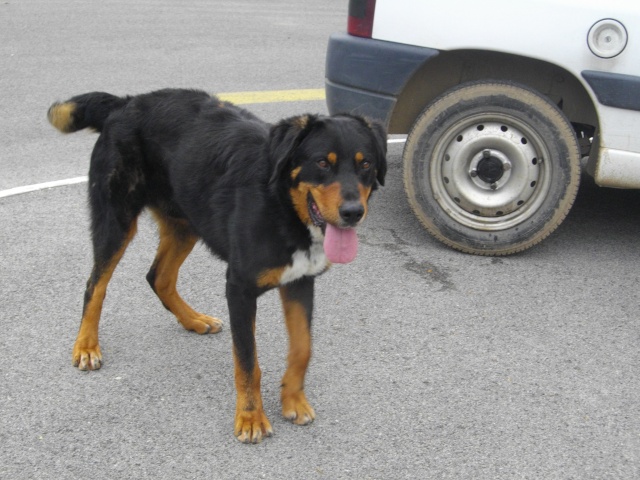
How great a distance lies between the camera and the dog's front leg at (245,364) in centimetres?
371

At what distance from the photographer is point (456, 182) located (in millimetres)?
5570

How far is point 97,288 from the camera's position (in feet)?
14.1

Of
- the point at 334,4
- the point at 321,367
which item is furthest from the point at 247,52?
the point at 321,367

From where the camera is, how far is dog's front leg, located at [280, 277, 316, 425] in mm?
3848

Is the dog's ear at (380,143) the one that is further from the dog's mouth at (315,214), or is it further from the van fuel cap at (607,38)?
the van fuel cap at (607,38)

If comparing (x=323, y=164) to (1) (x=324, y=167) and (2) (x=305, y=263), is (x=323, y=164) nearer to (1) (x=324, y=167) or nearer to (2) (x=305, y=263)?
A: (1) (x=324, y=167)

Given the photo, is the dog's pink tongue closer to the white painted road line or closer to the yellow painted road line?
the white painted road line

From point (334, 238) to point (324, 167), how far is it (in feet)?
0.98

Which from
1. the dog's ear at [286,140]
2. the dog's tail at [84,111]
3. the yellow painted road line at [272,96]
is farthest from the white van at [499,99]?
the yellow painted road line at [272,96]

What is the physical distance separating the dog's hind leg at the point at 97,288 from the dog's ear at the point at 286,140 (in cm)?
99

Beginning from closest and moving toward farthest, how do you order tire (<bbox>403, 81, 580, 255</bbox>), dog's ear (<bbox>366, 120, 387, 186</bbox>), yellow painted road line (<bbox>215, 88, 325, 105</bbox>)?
1. dog's ear (<bbox>366, 120, 387, 186</bbox>)
2. tire (<bbox>403, 81, 580, 255</bbox>)
3. yellow painted road line (<bbox>215, 88, 325, 105</bbox>)

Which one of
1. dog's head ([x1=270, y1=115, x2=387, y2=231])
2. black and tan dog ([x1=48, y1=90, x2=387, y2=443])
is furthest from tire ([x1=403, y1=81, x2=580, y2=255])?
dog's head ([x1=270, y1=115, x2=387, y2=231])

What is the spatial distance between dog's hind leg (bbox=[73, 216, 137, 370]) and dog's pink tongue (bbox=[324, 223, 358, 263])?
1.16 meters

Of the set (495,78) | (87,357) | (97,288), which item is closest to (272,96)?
(495,78)
